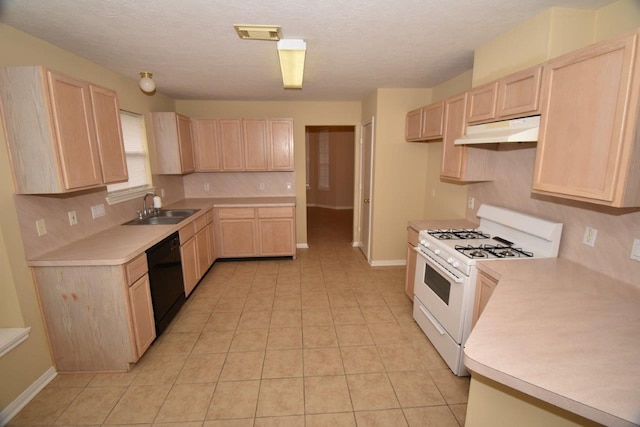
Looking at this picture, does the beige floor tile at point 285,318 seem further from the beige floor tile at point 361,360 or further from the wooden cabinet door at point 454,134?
the wooden cabinet door at point 454,134

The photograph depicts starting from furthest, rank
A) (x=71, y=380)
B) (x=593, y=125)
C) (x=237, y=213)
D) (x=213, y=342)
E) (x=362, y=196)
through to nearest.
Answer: (x=362, y=196) < (x=237, y=213) < (x=213, y=342) < (x=71, y=380) < (x=593, y=125)

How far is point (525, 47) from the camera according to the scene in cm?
199

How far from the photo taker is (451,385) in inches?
83.0

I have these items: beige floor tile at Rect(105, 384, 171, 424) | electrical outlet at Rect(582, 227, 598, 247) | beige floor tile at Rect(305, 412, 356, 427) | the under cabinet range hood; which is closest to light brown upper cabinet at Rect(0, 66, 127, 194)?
beige floor tile at Rect(105, 384, 171, 424)

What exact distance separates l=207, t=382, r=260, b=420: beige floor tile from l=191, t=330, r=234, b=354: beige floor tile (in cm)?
44

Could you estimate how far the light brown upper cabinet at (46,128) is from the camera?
184 cm

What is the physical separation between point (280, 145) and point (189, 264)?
2169mm

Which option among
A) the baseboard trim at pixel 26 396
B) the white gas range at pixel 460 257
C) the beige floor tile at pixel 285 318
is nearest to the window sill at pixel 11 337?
the baseboard trim at pixel 26 396

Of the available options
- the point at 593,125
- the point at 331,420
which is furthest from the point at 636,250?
the point at 331,420

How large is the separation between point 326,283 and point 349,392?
178cm

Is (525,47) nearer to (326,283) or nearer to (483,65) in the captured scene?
(483,65)

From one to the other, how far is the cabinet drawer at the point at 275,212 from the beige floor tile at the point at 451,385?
2818mm

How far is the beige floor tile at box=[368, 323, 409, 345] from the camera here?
261 cm

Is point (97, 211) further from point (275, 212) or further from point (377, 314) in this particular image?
point (377, 314)
